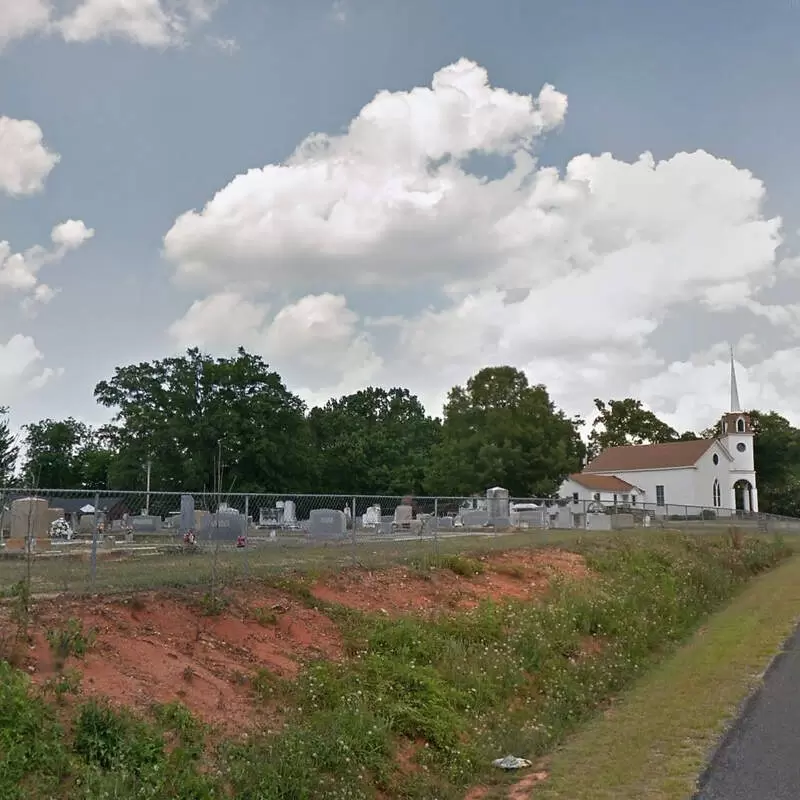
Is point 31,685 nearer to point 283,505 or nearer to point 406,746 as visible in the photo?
point 406,746

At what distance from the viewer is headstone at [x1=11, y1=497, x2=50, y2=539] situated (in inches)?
416

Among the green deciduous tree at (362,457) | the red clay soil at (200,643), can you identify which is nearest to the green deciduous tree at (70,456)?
the green deciduous tree at (362,457)

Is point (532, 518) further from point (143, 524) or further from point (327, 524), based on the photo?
point (143, 524)

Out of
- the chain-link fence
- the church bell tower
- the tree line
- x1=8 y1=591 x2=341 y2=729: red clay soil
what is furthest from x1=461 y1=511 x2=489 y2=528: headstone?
the church bell tower

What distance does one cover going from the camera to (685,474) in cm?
7331

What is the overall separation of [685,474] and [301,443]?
34.3 m

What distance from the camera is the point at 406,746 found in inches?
313

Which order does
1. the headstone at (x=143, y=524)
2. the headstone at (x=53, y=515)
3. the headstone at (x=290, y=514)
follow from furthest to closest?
the headstone at (x=290, y=514), the headstone at (x=143, y=524), the headstone at (x=53, y=515)

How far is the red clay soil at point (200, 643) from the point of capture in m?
7.15

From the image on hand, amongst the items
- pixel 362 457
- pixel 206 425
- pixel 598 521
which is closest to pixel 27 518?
pixel 598 521

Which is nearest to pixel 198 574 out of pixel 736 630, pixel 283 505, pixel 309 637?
pixel 309 637

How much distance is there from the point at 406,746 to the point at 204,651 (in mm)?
2260

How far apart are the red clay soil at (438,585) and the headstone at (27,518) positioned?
384 centimetres

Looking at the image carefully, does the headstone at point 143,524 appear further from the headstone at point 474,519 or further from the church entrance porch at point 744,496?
the church entrance porch at point 744,496
